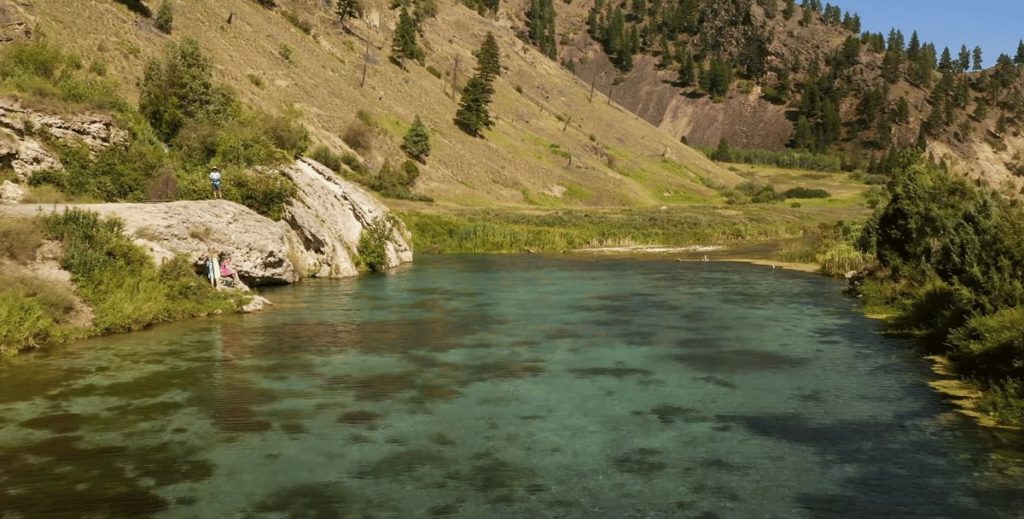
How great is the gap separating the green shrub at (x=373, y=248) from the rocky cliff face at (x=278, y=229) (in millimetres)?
444

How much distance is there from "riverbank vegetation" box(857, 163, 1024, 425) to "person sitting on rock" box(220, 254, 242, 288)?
2755 cm

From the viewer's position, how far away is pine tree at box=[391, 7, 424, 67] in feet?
440

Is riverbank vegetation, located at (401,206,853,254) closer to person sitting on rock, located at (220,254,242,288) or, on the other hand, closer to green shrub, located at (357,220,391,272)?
green shrub, located at (357,220,391,272)

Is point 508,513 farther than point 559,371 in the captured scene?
No

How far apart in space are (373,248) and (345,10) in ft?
314

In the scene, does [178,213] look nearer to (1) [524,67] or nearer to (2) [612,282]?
(2) [612,282]

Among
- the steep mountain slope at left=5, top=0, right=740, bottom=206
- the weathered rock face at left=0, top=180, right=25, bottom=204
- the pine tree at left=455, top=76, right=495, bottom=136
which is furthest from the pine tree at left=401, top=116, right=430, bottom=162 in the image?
the weathered rock face at left=0, top=180, right=25, bottom=204

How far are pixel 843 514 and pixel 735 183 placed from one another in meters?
167

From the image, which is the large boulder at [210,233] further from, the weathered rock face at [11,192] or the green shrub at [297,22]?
the green shrub at [297,22]

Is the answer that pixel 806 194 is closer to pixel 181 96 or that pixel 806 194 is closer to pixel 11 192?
pixel 181 96

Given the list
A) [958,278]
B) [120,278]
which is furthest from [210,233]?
[958,278]

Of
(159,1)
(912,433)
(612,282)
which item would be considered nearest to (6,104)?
(612,282)

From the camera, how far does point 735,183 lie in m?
171

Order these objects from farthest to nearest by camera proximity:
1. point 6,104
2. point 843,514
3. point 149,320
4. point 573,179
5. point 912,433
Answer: point 573,179 → point 6,104 → point 149,320 → point 912,433 → point 843,514
